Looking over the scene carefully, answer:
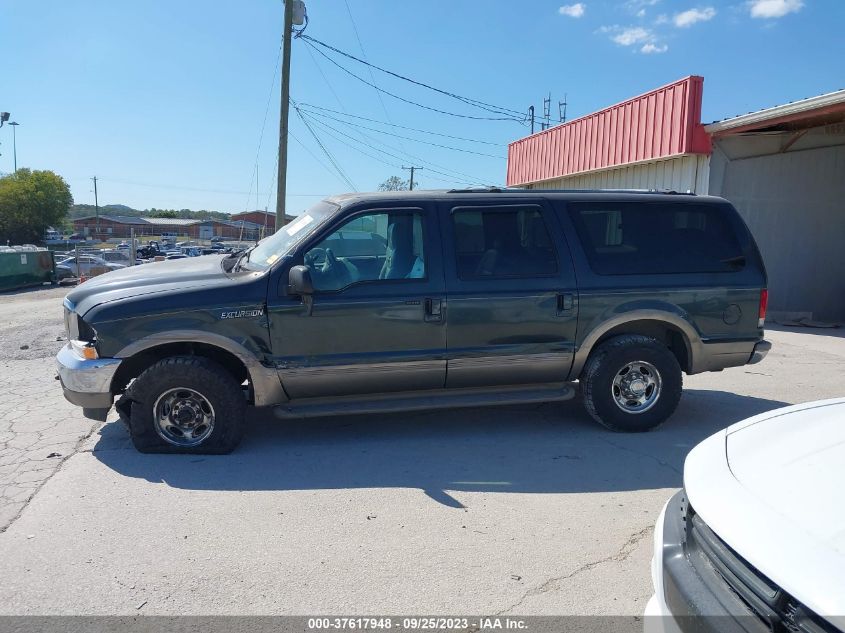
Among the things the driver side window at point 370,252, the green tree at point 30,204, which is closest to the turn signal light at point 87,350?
the driver side window at point 370,252

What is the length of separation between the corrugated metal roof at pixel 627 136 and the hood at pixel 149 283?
10.1m

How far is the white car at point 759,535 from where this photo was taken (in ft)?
5.32

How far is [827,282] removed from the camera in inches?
549

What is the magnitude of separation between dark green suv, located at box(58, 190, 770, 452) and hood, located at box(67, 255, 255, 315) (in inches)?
1.0

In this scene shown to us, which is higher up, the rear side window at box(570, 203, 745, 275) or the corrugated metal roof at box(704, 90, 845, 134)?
the corrugated metal roof at box(704, 90, 845, 134)

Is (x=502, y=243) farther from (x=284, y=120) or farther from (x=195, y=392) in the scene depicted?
(x=284, y=120)

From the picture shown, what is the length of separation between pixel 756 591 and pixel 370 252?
365 cm

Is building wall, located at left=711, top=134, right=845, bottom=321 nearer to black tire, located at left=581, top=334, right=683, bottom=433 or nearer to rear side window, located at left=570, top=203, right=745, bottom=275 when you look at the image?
rear side window, located at left=570, top=203, right=745, bottom=275

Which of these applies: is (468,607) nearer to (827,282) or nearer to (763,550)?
(763,550)

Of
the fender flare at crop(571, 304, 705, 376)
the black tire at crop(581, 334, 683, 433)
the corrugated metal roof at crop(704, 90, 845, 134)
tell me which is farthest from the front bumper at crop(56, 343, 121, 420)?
the corrugated metal roof at crop(704, 90, 845, 134)

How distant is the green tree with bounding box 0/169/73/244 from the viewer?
225ft

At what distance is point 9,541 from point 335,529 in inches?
71.3

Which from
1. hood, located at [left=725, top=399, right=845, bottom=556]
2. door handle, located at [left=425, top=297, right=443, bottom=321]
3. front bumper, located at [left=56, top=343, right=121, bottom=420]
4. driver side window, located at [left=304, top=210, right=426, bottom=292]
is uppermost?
driver side window, located at [left=304, top=210, right=426, bottom=292]

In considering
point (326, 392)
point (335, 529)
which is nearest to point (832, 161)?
point (326, 392)
